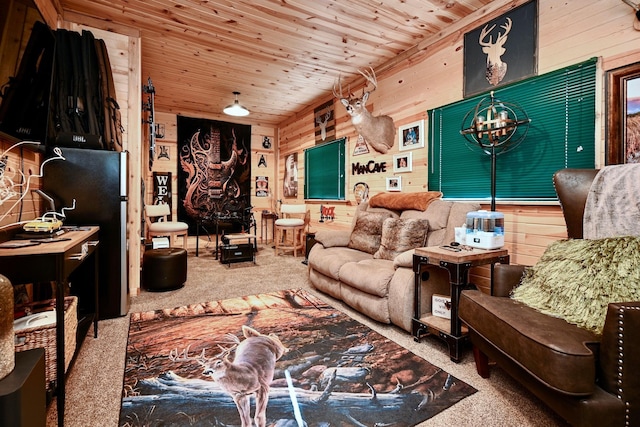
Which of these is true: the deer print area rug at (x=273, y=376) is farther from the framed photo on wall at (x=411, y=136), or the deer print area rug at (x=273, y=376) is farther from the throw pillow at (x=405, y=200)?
the framed photo on wall at (x=411, y=136)

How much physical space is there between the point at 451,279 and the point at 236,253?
3484mm

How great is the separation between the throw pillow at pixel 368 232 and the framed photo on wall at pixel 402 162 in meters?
0.69

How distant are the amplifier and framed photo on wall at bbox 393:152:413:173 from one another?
2.54 meters

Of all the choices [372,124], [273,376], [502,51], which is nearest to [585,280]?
[273,376]

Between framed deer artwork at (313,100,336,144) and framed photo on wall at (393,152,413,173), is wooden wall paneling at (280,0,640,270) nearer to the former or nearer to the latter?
framed photo on wall at (393,152,413,173)

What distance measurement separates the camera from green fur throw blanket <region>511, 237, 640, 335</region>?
132cm

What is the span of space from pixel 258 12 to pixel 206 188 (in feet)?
13.2

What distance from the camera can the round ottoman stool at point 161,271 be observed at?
3.29 m

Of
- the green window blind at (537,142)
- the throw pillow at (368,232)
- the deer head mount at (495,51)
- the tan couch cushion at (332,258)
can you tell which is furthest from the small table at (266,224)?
the deer head mount at (495,51)

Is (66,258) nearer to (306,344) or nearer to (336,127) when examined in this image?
(306,344)

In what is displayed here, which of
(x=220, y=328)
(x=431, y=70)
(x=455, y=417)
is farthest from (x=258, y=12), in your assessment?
(x=455, y=417)

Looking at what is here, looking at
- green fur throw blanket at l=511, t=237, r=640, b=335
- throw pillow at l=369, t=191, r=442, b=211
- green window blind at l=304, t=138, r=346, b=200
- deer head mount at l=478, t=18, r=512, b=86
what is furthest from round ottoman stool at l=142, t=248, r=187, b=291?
deer head mount at l=478, t=18, r=512, b=86

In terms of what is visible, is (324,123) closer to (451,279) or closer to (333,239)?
(333,239)

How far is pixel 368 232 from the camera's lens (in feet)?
10.6
